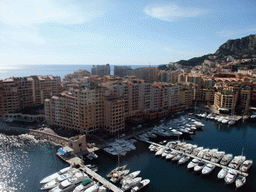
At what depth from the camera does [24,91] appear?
77562 millimetres

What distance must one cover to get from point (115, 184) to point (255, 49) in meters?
217

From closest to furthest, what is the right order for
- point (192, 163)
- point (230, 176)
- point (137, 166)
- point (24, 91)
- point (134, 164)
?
point (230, 176)
point (137, 166)
point (192, 163)
point (134, 164)
point (24, 91)

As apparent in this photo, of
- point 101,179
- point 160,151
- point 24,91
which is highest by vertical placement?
point 24,91

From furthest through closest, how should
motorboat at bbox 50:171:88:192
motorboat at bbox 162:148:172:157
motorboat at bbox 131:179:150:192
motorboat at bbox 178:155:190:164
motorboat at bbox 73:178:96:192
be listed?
1. motorboat at bbox 162:148:172:157
2. motorboat at bbox 178:155:190:164
3. motorboat at bbox 131:179:150:192
4. motorboat at bbox 50:171:88:192
5. motorboat at bbox 73:178:96:192

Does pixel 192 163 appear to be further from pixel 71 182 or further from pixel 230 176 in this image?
pixel 71 182

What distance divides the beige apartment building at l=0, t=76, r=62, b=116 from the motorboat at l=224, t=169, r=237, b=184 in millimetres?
65690

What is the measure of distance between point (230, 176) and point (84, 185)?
88.1 feet

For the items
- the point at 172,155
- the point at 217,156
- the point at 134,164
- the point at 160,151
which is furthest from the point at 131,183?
the point at 217,156

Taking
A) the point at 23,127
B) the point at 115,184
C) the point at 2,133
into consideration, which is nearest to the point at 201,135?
the point at 115,184

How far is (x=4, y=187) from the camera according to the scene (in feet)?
113

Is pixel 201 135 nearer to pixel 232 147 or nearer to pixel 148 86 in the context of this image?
pixel 232 147

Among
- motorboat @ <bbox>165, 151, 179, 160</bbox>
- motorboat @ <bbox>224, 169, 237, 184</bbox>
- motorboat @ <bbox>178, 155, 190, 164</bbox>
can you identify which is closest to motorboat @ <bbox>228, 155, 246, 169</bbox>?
motorboat @ <bbox>224, 169, 237, 184</bbox>

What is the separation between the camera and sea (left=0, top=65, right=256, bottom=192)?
35500 mm

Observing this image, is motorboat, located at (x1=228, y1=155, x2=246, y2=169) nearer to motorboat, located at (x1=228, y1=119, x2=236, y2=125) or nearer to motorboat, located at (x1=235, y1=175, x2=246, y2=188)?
motorboat, located at (x1=235, y1=175, x2=246, y2=188)
